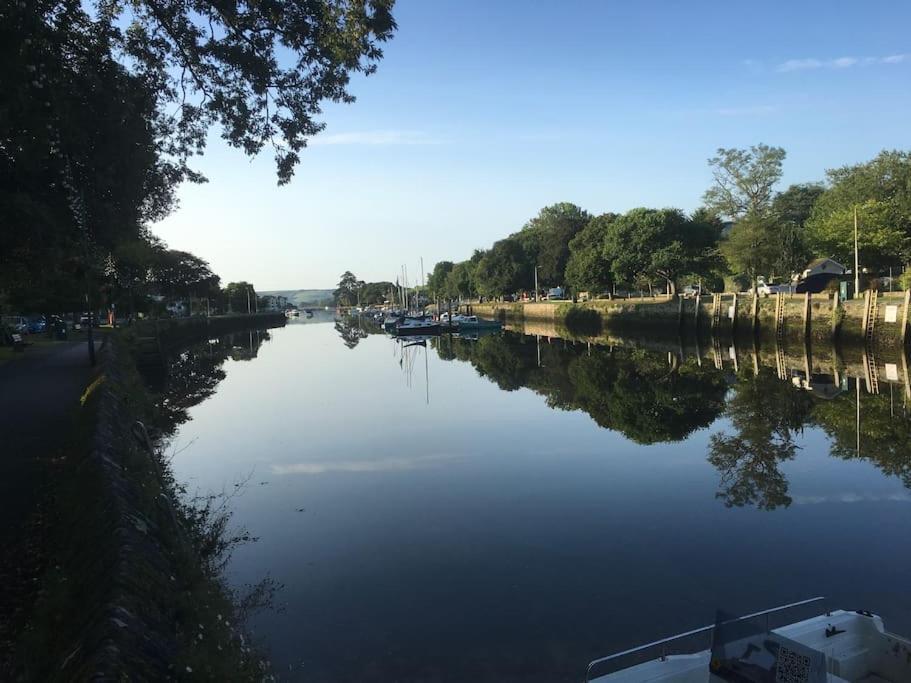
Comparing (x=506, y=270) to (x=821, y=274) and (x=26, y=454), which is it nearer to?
(x=821, y=274)

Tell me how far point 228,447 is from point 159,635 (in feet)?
48.7

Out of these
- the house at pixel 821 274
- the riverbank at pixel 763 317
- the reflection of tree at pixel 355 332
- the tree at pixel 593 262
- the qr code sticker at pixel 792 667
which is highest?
the tree at pixel 593 262

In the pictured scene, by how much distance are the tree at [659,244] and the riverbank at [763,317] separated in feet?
11.5

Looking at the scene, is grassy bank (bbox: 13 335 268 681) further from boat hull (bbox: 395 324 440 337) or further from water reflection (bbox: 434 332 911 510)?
boat hull (bbox: 395 324 440 337)

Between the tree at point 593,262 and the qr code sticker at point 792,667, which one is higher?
the tree at point 593,262

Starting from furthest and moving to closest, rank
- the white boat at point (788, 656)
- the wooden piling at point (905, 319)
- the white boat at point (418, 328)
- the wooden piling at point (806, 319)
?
the white boat at point (418, 328)
the wooden piling at point (806, 319)
the wooden piling at point (905, 319)
the white boat at point (788, 656)

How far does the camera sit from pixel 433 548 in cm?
1073

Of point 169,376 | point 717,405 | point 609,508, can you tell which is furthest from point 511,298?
point 609,508

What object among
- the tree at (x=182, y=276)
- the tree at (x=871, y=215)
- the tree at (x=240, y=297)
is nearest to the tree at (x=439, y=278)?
the tree at (x=240, y=297)

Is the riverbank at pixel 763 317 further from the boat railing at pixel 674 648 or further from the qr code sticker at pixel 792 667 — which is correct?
the qr code sticker at pixel 792 667

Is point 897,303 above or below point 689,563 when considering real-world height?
above

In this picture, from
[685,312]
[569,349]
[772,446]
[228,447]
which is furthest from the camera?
[685,312]

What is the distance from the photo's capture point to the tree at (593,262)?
70.8m

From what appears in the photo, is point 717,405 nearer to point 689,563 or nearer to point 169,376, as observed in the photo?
point 689,563
